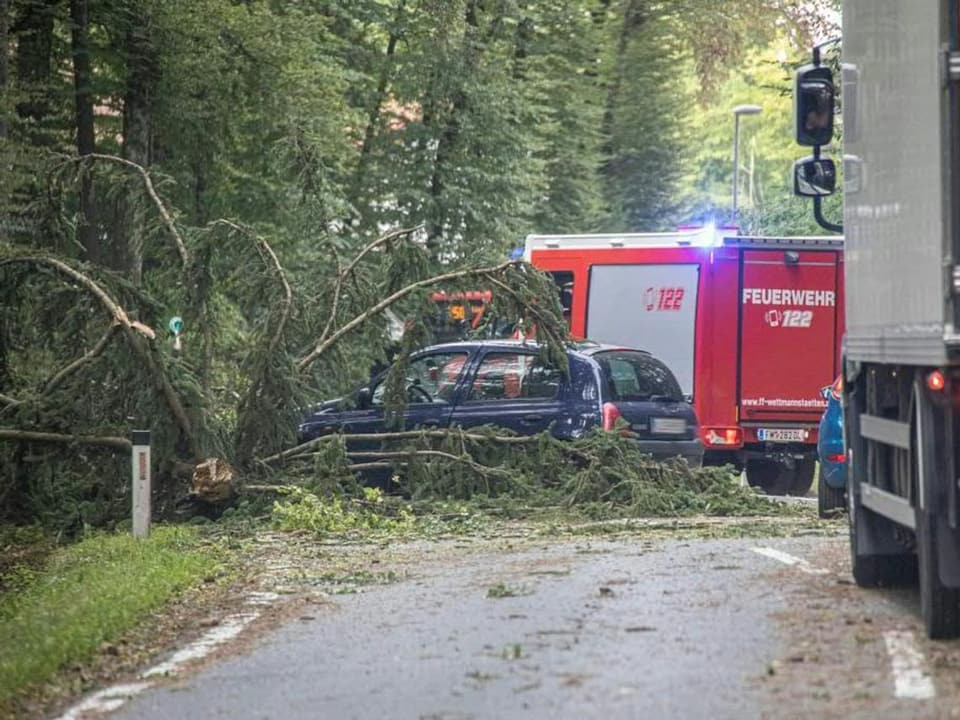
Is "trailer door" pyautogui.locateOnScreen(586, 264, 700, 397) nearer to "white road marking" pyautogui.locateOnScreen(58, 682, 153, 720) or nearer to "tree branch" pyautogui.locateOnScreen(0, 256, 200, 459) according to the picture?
"tree branch" pyautogui.locateOnScreen(0, 256, 200, 459)

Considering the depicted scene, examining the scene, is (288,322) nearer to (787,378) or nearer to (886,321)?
(787,378)

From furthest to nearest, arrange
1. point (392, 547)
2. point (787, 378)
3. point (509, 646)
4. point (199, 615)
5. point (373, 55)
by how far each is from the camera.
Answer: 1. point (373, 55)
2. point (787, 378)
3. point (392, 547)
4. point (199, 615)
5. point (509, 646)

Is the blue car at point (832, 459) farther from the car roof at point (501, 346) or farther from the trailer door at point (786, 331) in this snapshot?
the trailer door at point (786, 331)

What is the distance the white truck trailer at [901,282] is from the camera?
845 centimetres

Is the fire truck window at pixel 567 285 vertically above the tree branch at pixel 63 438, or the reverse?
the fire truck window at pixel 567 285

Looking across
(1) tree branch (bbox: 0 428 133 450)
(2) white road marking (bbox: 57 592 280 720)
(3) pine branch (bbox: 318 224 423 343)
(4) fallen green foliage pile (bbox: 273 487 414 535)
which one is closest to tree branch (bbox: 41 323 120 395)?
(1) tree branch (bbox: 0 428 133 450)

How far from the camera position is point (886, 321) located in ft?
31.4

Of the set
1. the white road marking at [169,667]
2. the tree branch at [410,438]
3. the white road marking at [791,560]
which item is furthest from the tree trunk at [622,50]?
the white road marking at [169,667]

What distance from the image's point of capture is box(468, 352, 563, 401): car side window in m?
18.5

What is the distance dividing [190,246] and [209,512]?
2.77 metres

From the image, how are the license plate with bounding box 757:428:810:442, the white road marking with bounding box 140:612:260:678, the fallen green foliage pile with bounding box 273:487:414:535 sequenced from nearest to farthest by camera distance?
the white road marking with bounding box 140:612:260:678, the fallen green foliage pile with bounding box 273:487:414:535, the license plate with bounding box 757:428:810:442

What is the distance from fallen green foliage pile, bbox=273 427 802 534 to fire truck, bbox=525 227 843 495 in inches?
204

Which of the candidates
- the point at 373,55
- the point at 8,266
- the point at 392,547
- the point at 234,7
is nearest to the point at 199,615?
the point at 392,547

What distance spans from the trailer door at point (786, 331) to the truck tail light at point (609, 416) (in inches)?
205
